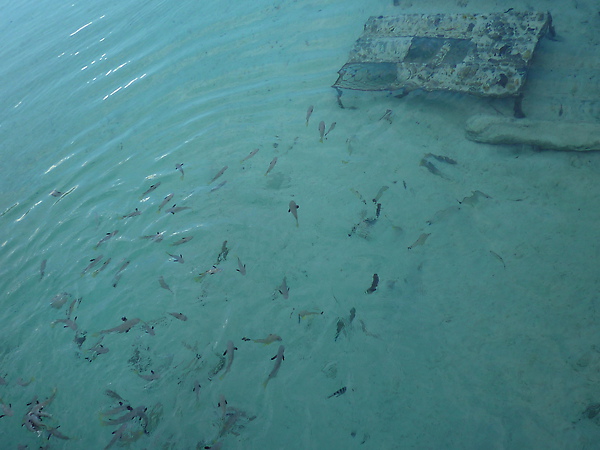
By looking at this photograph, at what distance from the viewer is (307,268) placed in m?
6.29

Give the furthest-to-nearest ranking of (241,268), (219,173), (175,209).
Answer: (219,173) → (175,209) → (241,268)

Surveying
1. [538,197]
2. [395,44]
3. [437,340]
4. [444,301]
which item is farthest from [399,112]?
[437,340]

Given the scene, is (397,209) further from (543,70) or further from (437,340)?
(543,70)

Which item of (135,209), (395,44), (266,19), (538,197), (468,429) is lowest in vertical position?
(468,429)

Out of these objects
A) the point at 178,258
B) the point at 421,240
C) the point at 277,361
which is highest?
the point at 178,258

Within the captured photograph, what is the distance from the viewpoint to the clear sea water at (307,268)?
487 centimetres

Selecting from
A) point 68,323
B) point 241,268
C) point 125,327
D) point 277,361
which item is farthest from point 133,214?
point 277,361

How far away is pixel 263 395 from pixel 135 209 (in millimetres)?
4548

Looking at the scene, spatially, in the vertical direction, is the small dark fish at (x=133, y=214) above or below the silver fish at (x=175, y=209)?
above

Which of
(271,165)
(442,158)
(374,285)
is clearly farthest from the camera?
(271,165)

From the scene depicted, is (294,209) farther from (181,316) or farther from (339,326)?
(181,316)

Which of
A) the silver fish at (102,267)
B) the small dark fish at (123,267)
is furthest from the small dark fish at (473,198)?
the silver fish at (102,267)

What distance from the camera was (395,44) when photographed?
802 centimetres

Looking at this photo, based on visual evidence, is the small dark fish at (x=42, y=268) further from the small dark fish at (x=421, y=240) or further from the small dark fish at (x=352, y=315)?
the small dark fish at (x=421, y=240)
